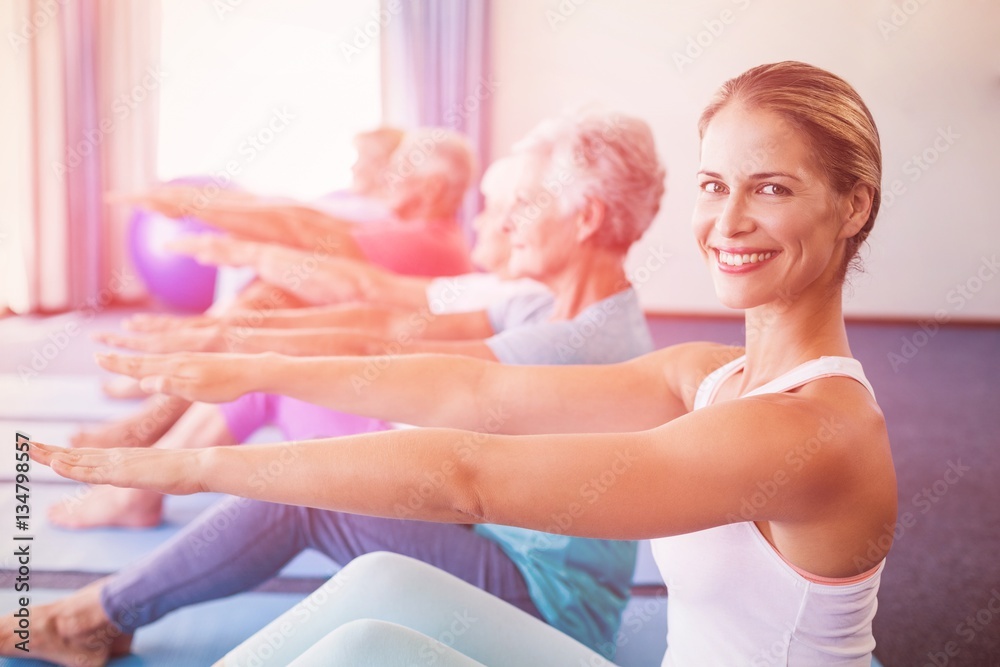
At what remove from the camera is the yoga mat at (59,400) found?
2.75 meters

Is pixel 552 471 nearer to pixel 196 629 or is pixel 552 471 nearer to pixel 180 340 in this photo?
pixel 180 340

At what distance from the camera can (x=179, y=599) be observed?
139 cm

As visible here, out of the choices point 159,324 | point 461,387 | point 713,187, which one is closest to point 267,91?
point 159,324

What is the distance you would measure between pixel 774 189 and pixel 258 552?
0.95m

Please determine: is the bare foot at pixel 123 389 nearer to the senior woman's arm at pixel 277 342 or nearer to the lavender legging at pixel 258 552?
the senior woman's arm at pixel 277 342

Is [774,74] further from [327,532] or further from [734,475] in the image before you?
[327,532]

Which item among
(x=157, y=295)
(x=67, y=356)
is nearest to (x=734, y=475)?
(x=67, y=356)

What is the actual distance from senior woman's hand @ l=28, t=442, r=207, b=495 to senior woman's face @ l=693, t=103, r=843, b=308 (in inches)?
23.3

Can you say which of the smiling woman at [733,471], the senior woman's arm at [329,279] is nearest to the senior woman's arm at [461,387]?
the smiling woman at [733,471]

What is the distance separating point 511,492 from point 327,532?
69cm

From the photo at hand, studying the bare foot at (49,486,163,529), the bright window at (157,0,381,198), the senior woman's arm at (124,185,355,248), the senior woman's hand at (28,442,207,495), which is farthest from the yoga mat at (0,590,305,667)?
the bright window at (157,0,381,198)

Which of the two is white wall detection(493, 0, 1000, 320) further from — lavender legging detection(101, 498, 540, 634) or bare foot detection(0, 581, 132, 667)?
bare foot detection(0, 581, 132, 667)

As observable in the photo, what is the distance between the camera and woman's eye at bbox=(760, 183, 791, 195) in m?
0.93

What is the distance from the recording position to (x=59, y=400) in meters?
2.93
